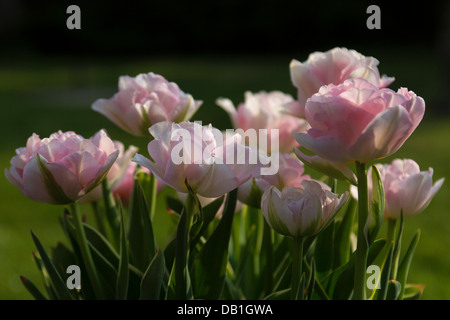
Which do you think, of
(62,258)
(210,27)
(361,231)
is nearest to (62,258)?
(62,258)

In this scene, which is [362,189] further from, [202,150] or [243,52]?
[243,52]

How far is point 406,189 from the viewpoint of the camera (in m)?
0.76

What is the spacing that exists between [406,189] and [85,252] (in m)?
0.38

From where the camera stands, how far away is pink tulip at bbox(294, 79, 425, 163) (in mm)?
590

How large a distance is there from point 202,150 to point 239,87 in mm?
7481

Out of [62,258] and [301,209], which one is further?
[62,258]

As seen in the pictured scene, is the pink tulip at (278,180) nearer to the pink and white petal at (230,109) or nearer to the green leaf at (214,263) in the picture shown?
the green leaf at (214,263)

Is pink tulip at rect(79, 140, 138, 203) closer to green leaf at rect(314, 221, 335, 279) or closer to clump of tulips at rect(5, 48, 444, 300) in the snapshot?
clump of tulips at rect(5, 48, 444, 300)

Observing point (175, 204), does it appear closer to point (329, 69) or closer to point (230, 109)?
point (230, 109)

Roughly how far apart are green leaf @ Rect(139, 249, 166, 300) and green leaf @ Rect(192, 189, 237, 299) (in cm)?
8

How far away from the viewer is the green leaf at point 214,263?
2.54 ft

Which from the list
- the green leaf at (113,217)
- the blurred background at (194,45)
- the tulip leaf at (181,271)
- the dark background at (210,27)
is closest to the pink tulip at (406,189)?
the tulip leaf at (181,271)

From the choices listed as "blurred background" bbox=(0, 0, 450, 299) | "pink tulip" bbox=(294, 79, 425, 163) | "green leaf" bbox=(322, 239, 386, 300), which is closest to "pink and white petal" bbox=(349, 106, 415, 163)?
"pink tulip" bbox=(294, 79, 425, 163)
